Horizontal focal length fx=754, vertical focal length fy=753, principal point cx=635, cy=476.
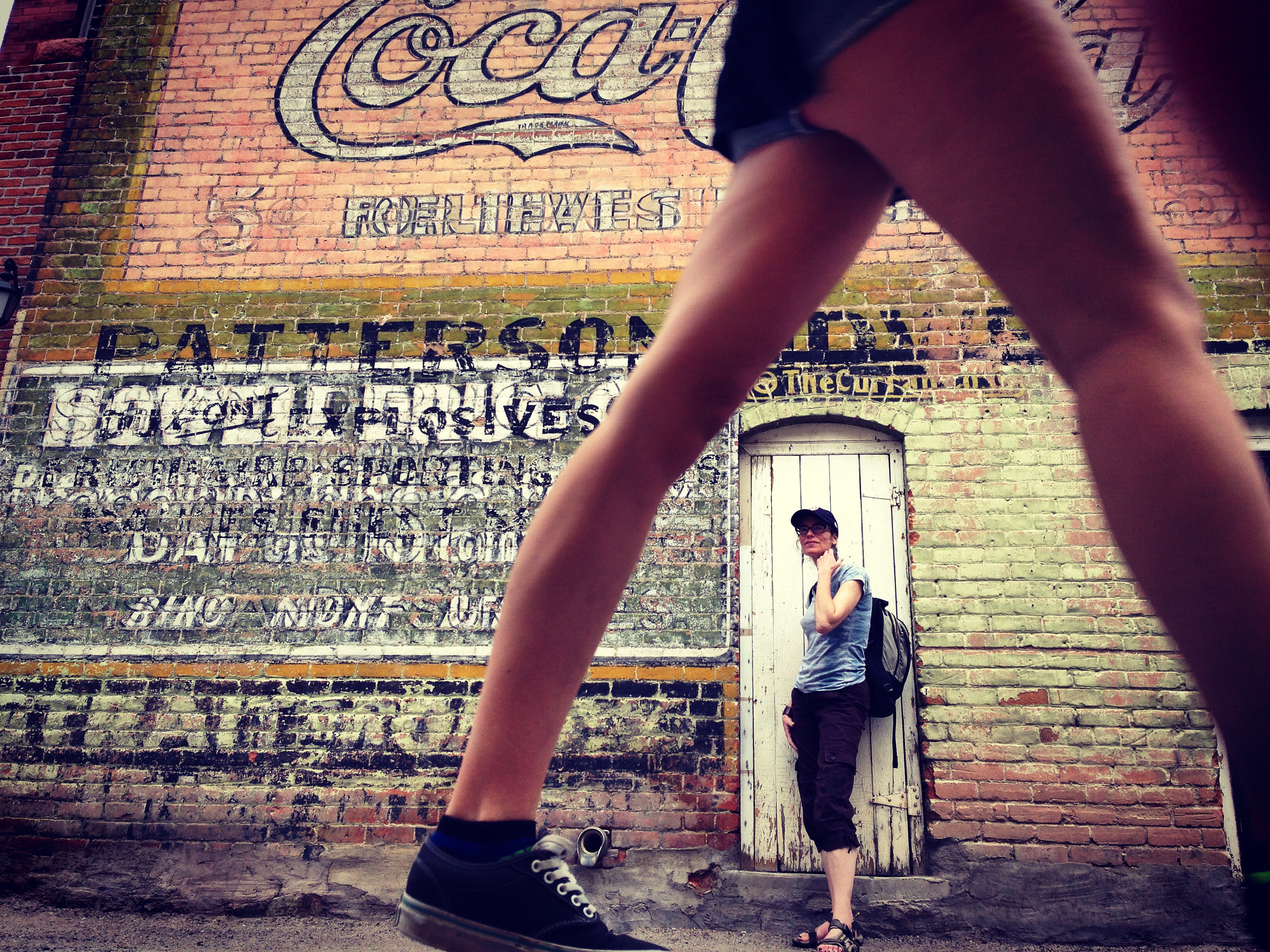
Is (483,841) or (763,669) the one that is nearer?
(483,841)

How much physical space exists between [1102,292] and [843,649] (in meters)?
3.55

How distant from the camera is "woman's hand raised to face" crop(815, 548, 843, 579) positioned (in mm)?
4066

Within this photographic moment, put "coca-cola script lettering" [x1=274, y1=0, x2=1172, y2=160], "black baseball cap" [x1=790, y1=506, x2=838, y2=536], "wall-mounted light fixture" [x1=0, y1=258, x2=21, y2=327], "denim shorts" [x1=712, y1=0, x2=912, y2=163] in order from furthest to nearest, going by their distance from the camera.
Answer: "coca-cola script lettering" [x1=274, y1=0, x2=1172, y2=160] → "wall-mounted light fixture" [x1=0, y1=258, x2=21, y2=327] → "black baseball cap" [x1=790, y1=506, x2=838, y2=536] → "denim shorts" [x1=712, y1=0, x2=912, y2=163]

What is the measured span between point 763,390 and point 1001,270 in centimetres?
412

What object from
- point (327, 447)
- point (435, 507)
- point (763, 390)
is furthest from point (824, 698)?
point (327, 447)

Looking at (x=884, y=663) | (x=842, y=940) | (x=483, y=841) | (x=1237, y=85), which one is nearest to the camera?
(x=1237, y=85)

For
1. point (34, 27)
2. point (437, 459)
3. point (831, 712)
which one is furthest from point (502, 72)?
point (831, 712)

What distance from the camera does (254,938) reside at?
148 inches

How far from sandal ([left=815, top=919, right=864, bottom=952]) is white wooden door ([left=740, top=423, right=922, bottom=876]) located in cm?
66

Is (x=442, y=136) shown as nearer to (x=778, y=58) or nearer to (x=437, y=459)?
(x=437, y=459)

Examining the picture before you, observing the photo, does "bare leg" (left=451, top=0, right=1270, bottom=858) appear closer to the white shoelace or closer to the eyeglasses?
the white shoelace

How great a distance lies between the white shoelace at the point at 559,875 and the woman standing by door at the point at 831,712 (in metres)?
3.08

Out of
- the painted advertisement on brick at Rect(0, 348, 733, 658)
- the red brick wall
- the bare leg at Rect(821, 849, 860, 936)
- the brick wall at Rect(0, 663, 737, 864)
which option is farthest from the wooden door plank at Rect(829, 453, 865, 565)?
the red brick wall

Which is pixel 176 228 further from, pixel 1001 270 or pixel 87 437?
pixel 1001 270
